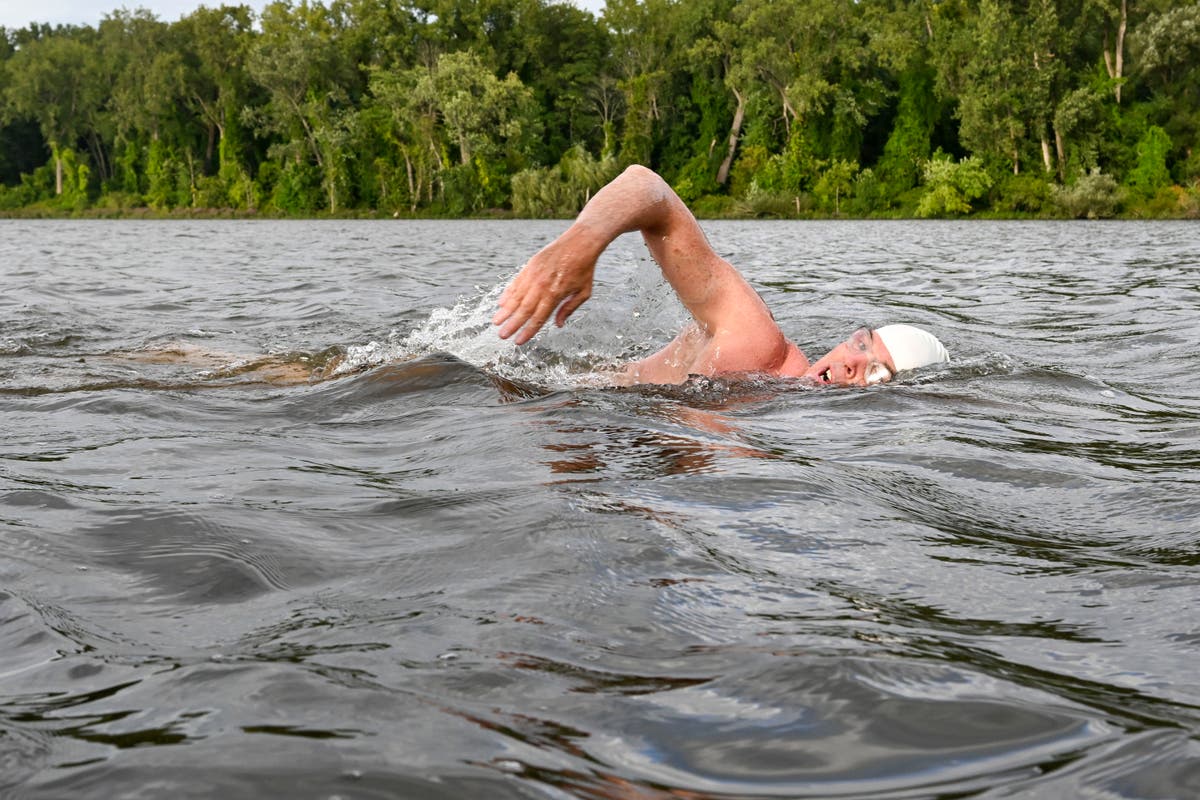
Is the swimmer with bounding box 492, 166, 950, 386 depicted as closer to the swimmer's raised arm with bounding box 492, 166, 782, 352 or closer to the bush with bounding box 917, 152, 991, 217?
the swimmer's raised arm with bounding box 492, 166, 782, 352

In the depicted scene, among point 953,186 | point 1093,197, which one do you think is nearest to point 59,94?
point 953,186

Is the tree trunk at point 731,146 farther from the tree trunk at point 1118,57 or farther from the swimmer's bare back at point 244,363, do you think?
the swimmer's bare back at point 244,363

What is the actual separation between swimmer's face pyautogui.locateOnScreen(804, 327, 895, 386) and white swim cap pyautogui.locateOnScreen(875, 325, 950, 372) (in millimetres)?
73

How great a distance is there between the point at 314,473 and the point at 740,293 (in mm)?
2517

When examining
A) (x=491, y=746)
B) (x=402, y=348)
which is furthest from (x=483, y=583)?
(x=402, y=348)

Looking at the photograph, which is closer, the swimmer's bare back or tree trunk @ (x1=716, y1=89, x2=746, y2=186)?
the swimmer's bare back

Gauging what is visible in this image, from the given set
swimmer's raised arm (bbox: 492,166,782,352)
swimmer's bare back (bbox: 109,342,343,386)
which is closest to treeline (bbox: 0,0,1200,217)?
swimmer's raised arm (bbox: 492,166,782,352)

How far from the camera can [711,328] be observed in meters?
5.59

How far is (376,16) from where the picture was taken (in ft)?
203

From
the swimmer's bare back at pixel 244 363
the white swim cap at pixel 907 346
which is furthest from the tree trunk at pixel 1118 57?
the swimmer's bare back at pixel 244 363

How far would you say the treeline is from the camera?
44.2 m

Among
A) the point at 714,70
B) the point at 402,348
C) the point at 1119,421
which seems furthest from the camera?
the point at 714,70

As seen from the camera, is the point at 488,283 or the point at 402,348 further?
the point at 488,283

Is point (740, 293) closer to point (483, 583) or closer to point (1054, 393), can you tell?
point (1054, 393)
